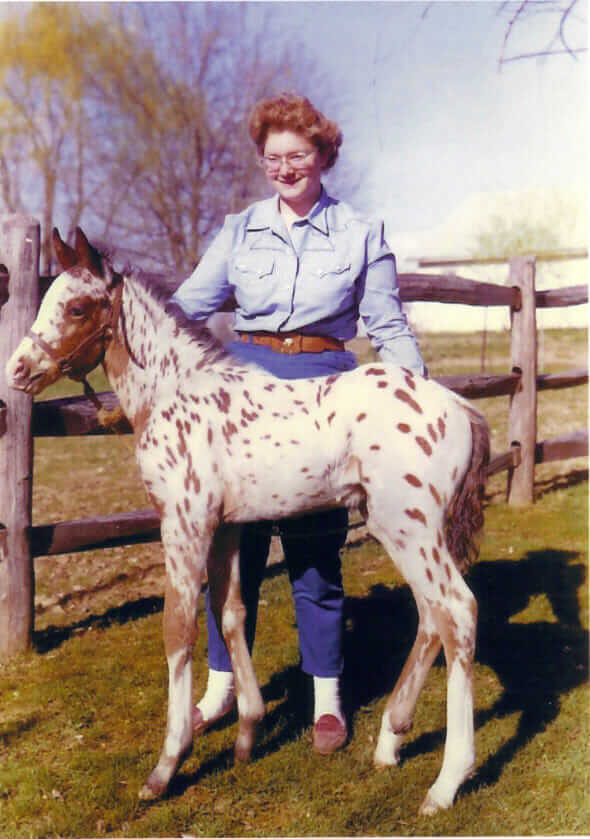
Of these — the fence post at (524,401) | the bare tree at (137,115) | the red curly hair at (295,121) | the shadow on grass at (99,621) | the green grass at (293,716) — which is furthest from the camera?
the fence post at (524,401)

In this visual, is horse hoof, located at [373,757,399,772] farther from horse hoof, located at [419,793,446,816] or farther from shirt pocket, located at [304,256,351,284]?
shirt pocket, located at [304,256,351,284]

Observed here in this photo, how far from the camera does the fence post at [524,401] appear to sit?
637 centimetres

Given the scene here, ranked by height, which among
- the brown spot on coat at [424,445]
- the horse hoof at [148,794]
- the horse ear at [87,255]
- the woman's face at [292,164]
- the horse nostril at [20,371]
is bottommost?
the horse hoof at [148,794]

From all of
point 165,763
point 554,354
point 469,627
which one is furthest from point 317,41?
point 554,354

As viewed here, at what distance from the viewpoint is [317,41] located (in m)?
3.21

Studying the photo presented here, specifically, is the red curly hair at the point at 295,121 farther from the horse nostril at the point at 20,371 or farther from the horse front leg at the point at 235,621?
the horse front leg at the point at 235,621

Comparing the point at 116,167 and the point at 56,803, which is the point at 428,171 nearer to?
the point at 56,803

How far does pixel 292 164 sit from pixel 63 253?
0.84m

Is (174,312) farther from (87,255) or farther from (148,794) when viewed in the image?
Answer: (148,794)

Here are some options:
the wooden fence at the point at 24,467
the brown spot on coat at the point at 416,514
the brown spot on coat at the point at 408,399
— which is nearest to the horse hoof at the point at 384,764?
the brown spot on coat at the point at 416,514

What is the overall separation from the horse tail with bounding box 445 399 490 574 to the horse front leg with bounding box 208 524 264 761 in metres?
0.76

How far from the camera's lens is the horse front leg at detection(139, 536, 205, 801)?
2533mm

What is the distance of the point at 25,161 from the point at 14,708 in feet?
12.7

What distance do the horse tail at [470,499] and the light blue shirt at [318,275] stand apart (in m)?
0.31
